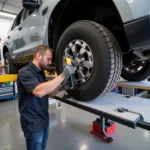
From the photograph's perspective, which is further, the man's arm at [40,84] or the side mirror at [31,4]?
the side mirror at [31,4]

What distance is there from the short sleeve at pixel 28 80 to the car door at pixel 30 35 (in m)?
0.60

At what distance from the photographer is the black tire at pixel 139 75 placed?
204 cm

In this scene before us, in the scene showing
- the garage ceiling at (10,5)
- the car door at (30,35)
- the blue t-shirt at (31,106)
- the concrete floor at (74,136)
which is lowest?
the concrete floor at (74,136)

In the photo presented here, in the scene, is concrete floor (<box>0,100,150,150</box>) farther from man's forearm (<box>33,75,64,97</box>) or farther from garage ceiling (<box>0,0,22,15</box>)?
garage ceiling (<box>0,0,22,15</box>)

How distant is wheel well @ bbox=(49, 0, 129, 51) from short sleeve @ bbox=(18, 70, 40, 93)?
0.54m

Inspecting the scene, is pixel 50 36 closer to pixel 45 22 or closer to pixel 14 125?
pixel 45 22

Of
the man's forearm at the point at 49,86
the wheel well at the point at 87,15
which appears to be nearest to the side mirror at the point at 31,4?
the wheel well at the point at 87,15

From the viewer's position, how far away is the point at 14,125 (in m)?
2.76

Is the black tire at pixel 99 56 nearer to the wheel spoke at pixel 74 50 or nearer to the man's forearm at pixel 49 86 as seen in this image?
the wheel spoke at pixel 74 50

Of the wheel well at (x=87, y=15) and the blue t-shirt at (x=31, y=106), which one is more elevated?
the wheel well at (x=87, y=15)

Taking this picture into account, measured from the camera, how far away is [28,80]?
1.19 meters

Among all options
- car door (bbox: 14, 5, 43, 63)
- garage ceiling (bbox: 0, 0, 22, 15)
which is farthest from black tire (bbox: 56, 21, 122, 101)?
garage ceiling (bbox: 0, 0, 22, 15)

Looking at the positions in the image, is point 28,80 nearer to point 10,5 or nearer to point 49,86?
point 49,86

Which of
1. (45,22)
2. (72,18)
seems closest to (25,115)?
(45,22)
